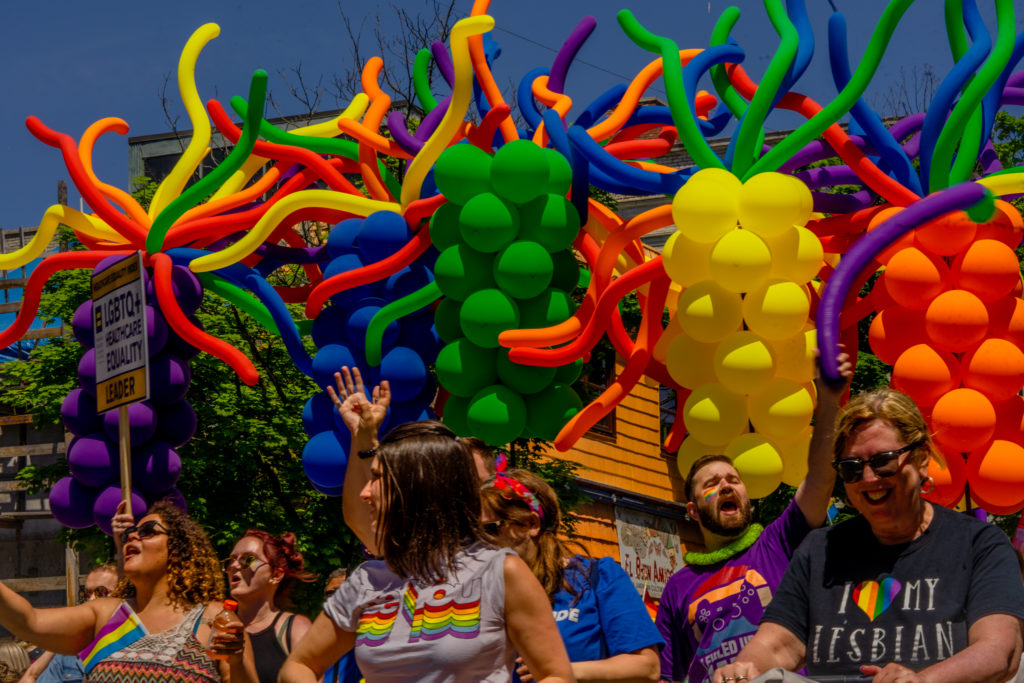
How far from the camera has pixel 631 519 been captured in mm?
20625

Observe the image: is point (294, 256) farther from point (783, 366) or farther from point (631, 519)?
point (631, 519)

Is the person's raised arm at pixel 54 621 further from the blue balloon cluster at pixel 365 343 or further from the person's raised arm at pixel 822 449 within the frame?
the blue balloon cluster at pixel 365 343

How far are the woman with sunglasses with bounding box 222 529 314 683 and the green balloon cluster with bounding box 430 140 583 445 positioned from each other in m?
2.90

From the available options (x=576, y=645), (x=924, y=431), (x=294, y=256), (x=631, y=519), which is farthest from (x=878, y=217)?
(x=631, y=519)

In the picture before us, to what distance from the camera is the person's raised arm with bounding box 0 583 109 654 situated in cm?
449

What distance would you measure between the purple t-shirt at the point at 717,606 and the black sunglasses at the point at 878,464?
3.24 ft

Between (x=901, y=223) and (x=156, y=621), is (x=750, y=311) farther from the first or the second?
(x=156, y=621)

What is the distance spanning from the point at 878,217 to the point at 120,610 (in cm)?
534

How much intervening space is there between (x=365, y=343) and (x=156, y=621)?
4058mm

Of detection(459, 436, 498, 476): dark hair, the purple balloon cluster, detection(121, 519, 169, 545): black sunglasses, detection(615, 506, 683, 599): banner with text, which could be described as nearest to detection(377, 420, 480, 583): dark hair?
detection(459, 436, 498, 476): dark hair

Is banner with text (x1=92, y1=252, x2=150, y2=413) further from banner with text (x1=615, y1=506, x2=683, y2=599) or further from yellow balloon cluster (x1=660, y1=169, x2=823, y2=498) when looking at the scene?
banner with text (x1=615, y1=506, x2=683, y2=599)

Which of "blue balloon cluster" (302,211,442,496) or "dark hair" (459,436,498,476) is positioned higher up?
"blue balloon cluster" (302,211,442,496)

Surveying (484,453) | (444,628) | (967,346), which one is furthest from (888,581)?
(967,346)

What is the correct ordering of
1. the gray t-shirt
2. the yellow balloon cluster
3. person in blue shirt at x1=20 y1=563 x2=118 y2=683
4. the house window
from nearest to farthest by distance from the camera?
the gray t-shirt → person in blue shirt at x1=20 y1=563 x2=118 y2=683 → the yellow balloon cluster → the house window
